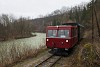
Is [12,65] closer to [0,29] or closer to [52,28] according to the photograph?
[52,28]

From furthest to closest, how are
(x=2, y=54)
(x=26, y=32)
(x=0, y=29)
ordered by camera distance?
(x=26, y=32), (x=0, y=29), (x=2, y=54)

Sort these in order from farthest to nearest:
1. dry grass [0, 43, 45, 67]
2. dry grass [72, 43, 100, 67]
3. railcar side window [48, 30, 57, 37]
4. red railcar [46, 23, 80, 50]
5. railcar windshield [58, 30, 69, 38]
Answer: railcar side window [48, 30, 57, 37]
railcar windshield [58, 30, 69, 38]
red railcar [46, 23, 80, 50]
dry grass [0, 43, 45, 67]
dry grass [72, 43, 100, 67]

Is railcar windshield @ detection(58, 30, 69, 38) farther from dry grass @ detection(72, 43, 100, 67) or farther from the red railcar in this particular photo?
dry grass @ detection(72, 43, 100, 67)

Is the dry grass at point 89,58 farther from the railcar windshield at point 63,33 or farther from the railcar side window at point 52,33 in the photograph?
the railcar side window at point 52,33

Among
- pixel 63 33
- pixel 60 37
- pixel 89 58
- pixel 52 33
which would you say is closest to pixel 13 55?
pixel 52 33

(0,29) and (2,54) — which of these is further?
(0,29)

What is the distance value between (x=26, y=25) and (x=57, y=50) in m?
58.6

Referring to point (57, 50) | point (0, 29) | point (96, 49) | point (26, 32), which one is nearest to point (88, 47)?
point (96, 49)

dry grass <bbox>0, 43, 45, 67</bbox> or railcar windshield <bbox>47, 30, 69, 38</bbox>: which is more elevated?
railcar windshield <bbox>47, 30, 69, 38</bbox>

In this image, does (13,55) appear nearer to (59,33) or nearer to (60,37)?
(60,37)

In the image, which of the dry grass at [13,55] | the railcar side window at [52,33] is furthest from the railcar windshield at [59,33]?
the dry grass at [13,55]

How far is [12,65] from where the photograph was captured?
10.6 m

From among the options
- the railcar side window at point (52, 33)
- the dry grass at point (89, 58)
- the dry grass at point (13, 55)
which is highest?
the railcar side window at point (52, 33)

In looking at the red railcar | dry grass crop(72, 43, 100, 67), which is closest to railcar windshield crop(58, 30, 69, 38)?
the red railcar
